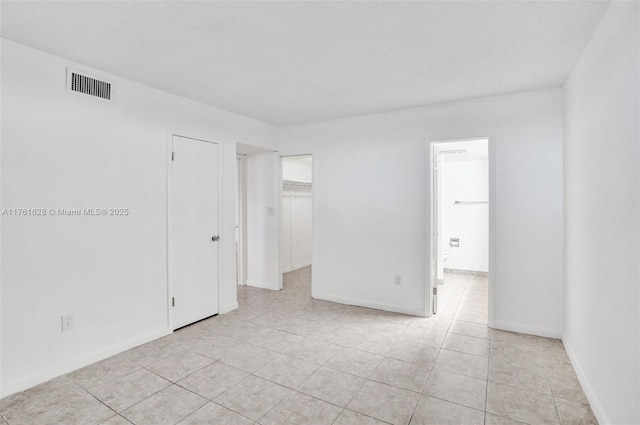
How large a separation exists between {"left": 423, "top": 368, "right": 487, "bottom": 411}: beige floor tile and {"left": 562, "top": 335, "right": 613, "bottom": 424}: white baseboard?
60 cm

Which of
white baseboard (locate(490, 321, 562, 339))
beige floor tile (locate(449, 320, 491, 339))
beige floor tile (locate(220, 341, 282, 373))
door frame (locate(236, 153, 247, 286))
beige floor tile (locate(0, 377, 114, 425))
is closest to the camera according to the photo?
beige floor tile (locate(0, 377, 114, 425))

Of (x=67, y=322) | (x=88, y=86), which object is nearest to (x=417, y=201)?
(x=88, y=86)

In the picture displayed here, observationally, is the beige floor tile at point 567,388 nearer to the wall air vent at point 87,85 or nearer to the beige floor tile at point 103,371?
the beige floor tile at point 103,371

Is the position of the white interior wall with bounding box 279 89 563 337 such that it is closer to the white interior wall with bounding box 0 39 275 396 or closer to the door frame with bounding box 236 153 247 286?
the door frame with bounding box 236 153 247 286

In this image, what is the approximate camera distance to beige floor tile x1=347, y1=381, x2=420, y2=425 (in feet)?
6.68

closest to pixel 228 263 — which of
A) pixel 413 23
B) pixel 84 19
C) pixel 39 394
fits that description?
pixel 39 394

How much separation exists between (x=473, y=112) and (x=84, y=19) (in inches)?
134

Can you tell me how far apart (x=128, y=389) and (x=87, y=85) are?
236 cm

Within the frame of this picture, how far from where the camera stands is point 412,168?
3836 millimetres

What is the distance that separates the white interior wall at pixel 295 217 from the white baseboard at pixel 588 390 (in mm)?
4365

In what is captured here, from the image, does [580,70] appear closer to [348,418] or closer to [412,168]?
[412,168]

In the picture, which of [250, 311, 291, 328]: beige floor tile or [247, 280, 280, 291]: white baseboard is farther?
[247, 280, 280, 291]: white baseboard

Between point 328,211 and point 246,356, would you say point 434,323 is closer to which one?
point 328,211

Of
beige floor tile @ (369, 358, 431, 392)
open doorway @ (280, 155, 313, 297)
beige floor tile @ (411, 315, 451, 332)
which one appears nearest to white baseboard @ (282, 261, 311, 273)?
open doorway @ (280, 155, 313, 297)
